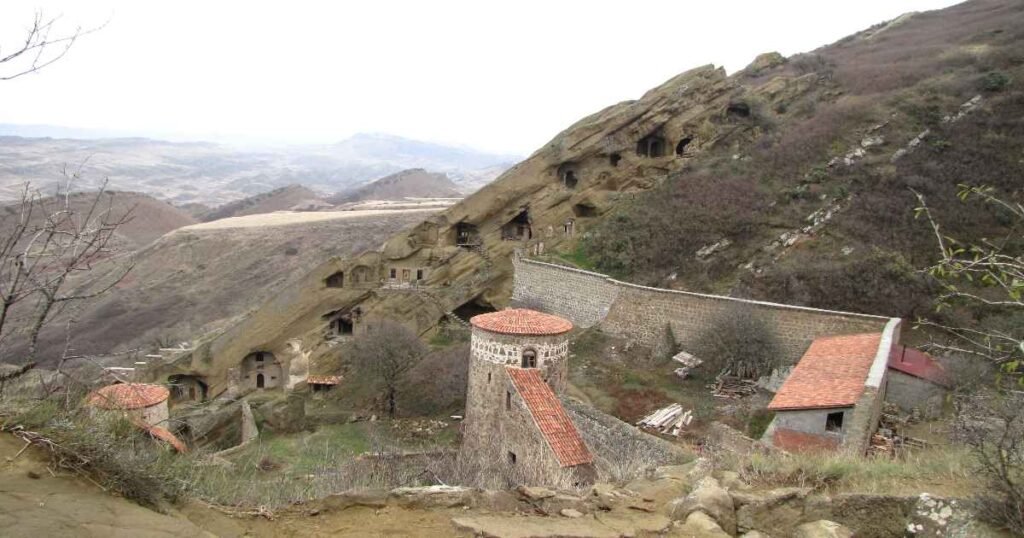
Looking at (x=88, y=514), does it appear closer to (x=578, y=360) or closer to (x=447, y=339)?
(x=578, y=360)

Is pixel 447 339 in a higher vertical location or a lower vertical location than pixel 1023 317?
lower

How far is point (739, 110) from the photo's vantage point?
31719 mm

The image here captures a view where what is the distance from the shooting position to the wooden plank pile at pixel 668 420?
544 inches

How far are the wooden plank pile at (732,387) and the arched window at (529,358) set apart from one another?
461cm

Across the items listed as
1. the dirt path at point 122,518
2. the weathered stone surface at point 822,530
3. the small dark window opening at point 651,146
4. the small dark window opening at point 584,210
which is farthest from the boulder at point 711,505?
the small dark window opening at point 651,146

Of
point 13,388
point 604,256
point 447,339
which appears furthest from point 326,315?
point 13,388

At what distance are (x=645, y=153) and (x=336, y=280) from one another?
15.8m

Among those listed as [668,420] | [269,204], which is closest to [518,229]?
[668,420]

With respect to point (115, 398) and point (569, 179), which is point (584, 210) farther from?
point (115, 398)

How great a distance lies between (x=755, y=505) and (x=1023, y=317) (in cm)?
1340

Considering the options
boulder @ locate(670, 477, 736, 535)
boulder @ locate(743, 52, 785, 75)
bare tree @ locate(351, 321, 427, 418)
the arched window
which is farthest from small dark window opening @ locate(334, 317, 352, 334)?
boulder @ locate(743, 52, 785, 75)

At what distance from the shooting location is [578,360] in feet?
63.1

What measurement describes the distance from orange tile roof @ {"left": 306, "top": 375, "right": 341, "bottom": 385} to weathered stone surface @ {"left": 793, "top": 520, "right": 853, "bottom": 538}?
2165 cm

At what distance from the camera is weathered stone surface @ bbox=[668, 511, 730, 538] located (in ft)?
14.3
